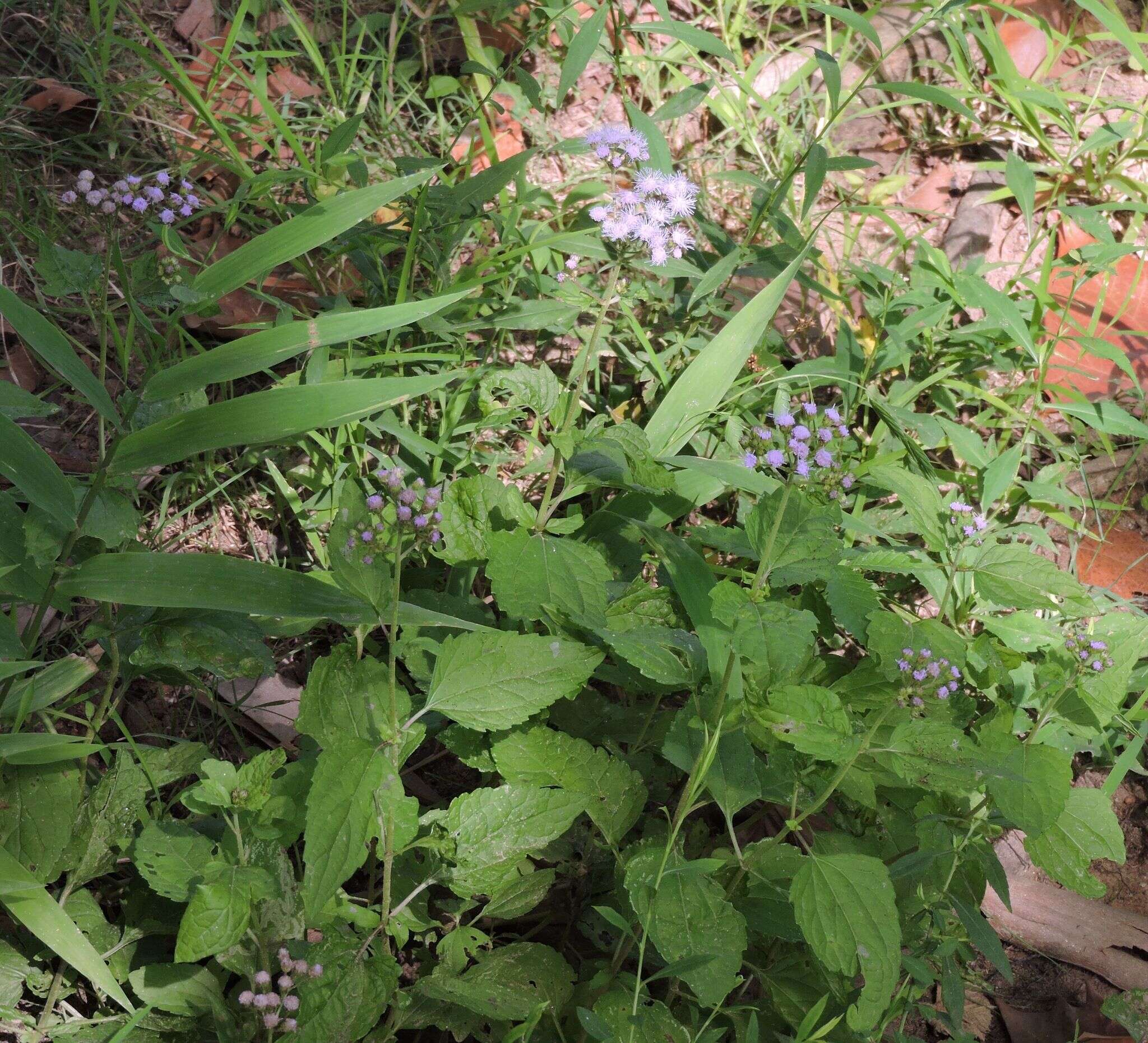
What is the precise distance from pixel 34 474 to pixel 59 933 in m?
0.65

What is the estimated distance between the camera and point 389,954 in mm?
1392

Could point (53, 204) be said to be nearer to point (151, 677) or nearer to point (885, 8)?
point (151, 677)

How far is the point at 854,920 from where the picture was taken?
1337 millimetres

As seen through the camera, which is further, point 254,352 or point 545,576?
point 545,576

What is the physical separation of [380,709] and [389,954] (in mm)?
341

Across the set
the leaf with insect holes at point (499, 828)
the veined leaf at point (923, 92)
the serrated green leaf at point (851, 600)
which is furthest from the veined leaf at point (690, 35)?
the leaf with insect holes at point (499, 828)

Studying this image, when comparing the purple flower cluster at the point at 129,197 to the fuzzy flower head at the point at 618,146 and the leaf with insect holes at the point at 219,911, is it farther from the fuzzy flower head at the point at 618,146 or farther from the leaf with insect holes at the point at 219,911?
the leaf with insect holes at the point at 219,911

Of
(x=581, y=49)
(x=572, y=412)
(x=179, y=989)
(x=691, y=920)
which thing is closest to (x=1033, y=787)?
(x=691, y=920)

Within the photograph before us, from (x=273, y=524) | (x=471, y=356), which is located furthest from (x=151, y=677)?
(x=471, y=356)

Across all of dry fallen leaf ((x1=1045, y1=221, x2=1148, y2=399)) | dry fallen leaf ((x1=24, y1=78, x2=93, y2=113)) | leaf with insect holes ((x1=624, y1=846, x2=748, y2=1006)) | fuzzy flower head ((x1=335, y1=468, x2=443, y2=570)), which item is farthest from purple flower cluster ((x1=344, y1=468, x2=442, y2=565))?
A: dry fallen leaf ((x1=1045, y1=221, x2=1148, y2=399))

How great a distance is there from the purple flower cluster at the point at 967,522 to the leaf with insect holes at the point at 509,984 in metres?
1.18

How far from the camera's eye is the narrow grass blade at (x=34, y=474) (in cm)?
135

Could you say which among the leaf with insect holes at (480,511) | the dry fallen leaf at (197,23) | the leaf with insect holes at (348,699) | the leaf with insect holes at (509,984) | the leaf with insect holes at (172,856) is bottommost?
the leaf with insect holes at (509,984)

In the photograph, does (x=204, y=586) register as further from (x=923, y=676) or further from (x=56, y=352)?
(x=923, y=676)
